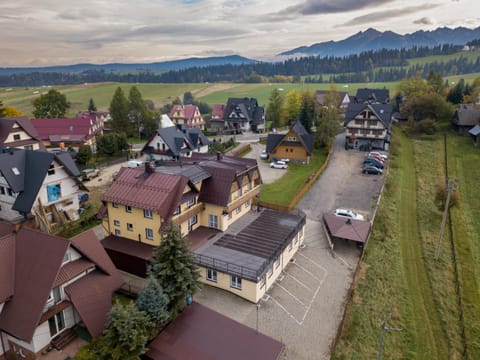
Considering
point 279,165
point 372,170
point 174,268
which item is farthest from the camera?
point 279,165

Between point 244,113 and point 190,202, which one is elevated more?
point 190,202

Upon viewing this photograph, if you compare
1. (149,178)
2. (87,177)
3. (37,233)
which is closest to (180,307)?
(37,233)

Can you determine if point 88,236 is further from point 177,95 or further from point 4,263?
point 177,95

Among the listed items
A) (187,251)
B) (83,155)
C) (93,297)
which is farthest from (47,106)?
(187,251)

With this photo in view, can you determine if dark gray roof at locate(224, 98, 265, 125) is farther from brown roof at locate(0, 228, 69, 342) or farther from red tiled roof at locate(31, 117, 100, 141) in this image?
brown roof at locate(0, 228, 69, 342)

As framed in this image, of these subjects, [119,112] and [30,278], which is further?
[119,112]

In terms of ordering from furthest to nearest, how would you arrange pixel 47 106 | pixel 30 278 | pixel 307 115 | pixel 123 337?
pixel 47 106
pixel 307 115
pixel 30 278
pixel 123 337

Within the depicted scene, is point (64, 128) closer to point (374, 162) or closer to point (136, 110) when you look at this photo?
point (136, 110)
